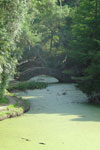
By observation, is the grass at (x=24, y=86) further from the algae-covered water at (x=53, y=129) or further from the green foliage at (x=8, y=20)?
the green foliage at (x=8, y=20)

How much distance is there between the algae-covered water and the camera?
6.75 metres

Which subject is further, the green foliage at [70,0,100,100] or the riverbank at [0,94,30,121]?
the green foliage at [70,0,100,100]

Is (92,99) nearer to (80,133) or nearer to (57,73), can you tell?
(80,133)

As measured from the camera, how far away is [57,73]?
1045 inches

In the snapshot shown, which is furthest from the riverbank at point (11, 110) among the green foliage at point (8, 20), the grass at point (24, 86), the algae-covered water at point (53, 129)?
the grass at point (24, 86)

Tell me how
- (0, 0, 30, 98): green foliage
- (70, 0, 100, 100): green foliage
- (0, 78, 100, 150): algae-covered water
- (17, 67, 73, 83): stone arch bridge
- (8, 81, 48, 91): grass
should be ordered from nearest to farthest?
(0, 78, 100, 150): algae-covered water → (0, 0, 30, 98): green foliage → (70, 0, 100, 100): green foliage → (8, 81, 48, 91): grass → (17, 67, 73, 83): stone arch bridge

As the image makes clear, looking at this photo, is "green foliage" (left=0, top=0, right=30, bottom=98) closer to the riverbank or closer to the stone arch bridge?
the riverbank

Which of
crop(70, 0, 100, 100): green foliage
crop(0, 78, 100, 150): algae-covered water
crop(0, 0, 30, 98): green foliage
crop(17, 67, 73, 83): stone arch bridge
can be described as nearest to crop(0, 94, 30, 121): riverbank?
crop(0, 78, 100, 150): algae-covered water

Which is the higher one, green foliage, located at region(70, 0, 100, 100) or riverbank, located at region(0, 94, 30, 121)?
green foliage, located at region(70, 0, 100, 100)

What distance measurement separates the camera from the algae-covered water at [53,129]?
6.75m

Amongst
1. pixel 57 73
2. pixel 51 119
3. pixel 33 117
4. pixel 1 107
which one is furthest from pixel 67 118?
pixel 57 73

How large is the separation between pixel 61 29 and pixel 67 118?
78.9 ft

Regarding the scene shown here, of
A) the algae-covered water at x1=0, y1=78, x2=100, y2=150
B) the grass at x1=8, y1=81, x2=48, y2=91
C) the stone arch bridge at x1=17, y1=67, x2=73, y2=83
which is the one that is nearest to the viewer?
the algae-covered water at x1=0, y1=78, x2=100, y2=150

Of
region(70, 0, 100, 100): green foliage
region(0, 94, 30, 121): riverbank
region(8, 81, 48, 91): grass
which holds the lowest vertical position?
region(8, 81, 48, 91): grass
